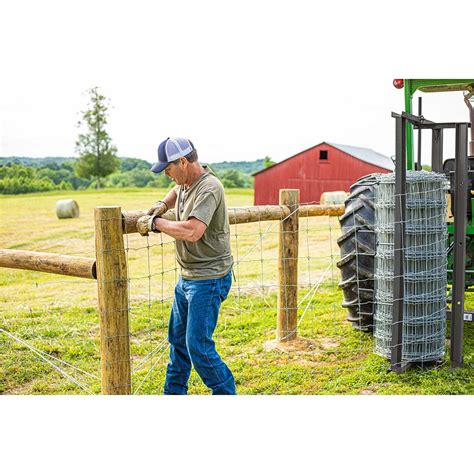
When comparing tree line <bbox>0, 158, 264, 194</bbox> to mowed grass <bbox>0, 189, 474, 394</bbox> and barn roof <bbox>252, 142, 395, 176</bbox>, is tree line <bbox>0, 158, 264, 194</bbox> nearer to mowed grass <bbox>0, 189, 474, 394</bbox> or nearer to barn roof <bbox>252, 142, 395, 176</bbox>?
barn roof <bbox>252, 142, 395, 176</bbox>

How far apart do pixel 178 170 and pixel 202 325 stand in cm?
68

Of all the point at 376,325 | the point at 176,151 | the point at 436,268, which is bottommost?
the point at 376,325

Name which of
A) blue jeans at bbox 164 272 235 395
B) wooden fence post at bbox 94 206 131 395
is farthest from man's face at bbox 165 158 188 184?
blue jeans at bbox 164 272 235 395

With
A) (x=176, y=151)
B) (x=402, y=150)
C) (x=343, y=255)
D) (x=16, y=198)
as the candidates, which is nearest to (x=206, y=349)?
(x=176, y=151)

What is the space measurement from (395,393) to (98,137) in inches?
719

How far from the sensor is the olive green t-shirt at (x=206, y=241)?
273 cm

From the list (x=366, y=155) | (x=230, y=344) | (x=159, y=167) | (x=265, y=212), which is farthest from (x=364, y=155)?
(x=159, y=167)

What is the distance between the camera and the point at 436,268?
3.57m

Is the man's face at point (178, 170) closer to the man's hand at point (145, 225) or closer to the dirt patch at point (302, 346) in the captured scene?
the man's hand at point (145, 225)

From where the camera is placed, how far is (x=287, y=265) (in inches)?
171

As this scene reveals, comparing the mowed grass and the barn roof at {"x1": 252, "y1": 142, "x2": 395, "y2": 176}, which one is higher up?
the barn roof at {"x1": 252, "y1": 142, "x2": 395, "y2": 176}

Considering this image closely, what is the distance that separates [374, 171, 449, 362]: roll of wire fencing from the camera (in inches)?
137

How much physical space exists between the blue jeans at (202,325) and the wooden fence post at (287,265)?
1471mm

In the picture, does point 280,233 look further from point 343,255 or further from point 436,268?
point 436,268
